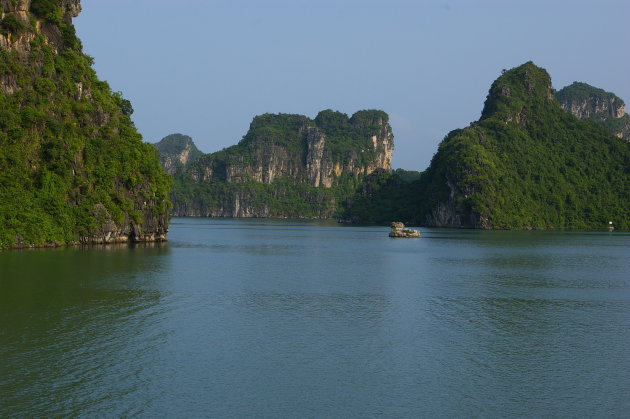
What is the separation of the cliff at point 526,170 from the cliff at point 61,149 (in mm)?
94809

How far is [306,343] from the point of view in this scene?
24.1 metres

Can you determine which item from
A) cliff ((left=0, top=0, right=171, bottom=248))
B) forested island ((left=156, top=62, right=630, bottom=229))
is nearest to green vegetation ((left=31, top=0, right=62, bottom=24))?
cliff ((left=0, top=0, right=171, bottom=248))

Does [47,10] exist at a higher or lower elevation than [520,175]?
higher

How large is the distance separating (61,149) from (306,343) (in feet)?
153

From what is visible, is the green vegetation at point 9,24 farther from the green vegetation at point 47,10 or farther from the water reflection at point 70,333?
the water reflection at point 70,333

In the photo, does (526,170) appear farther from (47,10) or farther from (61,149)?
(61,149)

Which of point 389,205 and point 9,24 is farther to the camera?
point 389,205

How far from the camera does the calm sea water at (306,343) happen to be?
17.7 m

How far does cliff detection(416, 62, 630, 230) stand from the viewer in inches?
6156

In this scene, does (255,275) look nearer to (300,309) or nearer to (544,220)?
(300,309)

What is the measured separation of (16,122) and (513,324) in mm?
48336

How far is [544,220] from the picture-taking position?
6476 inches

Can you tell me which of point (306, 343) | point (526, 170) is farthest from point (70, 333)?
point (526, 170)

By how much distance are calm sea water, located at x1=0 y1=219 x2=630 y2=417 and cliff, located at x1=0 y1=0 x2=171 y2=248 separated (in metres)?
13.9
